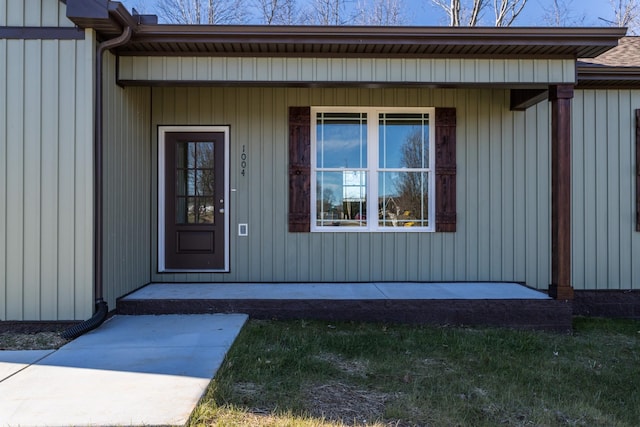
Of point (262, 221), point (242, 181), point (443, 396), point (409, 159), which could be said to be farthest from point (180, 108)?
point (443, 396)

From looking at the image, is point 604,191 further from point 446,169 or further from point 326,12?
point 326,12

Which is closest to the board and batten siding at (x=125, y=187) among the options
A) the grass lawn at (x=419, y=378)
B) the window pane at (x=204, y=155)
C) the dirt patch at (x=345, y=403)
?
the window pane at (x=204, y=155)

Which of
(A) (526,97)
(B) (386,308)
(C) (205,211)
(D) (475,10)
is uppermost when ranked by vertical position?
(D) (475,10)

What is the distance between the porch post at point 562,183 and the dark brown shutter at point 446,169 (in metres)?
1.14

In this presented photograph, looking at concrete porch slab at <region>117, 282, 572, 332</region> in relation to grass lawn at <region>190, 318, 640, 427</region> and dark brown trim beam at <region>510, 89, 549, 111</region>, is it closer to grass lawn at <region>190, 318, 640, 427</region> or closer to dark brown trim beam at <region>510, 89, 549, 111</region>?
grass lawn at <region>190, 318, 640, 427</region>

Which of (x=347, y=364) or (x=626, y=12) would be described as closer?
(x=347, y=364)

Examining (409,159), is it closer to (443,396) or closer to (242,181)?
(242,181)

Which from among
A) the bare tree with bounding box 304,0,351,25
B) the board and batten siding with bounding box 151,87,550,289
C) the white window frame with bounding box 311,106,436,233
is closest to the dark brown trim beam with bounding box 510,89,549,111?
the board and batten siding with bounding box 151,87,550,289

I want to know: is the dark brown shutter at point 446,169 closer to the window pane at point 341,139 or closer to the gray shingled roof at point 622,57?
the window pane at point 341,139

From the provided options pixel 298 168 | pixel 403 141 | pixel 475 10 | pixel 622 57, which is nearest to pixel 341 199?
pixel 298 168

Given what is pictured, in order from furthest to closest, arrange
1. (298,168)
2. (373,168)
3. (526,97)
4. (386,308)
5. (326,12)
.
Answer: (326,12), (373,168), (298,168), (526,97), (386,308)

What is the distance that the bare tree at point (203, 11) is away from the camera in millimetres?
13763

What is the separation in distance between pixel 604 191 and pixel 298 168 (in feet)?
12.2

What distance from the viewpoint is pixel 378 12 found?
1411cm
